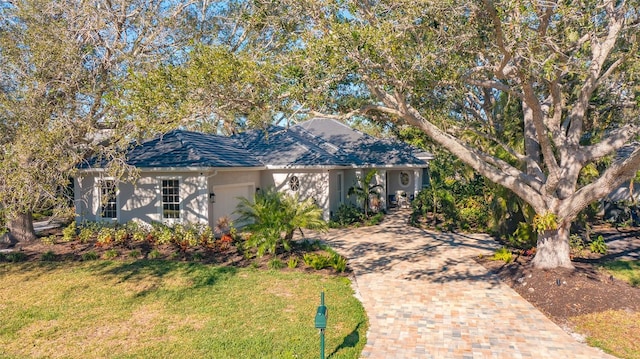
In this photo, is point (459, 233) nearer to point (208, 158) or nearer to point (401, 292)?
point (401, 292)

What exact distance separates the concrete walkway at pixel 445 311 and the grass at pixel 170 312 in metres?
0.57

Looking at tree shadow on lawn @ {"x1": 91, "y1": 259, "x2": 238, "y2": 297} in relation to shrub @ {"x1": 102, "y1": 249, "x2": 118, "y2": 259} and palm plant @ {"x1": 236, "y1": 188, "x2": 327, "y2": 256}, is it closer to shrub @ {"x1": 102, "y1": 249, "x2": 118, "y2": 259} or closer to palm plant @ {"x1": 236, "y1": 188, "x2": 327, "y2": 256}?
shrub @ {"x1": 102, "y1": 249, "x2": 118, "y2": 259}

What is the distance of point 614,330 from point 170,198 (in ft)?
44.8

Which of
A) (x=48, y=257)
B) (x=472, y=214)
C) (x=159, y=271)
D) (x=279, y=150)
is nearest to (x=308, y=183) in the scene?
(x=279, y=150)

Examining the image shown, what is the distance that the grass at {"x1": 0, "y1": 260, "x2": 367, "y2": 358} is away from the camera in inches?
240

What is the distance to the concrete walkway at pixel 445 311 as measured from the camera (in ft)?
19.7

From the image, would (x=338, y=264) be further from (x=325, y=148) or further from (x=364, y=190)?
(x=325, y=148)

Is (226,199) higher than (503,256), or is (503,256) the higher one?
(226,199)

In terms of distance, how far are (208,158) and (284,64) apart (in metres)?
7.40

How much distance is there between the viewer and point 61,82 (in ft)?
36.0

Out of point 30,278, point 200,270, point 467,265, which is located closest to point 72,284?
point 30,278

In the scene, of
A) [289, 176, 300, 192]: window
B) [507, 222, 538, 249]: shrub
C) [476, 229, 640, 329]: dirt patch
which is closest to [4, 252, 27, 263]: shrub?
[289, 176, 300, 192]: window

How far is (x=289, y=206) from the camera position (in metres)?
11.9

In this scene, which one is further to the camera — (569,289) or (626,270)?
(626,270)
